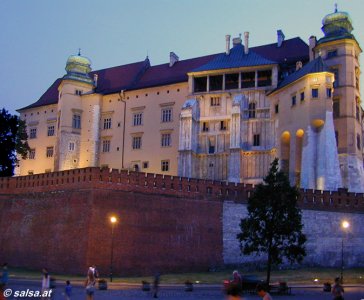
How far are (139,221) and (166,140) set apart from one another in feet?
77.0

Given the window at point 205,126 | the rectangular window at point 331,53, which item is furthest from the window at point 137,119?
the rectangular window at point 331,53

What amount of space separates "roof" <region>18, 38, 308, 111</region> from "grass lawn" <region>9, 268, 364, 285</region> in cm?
2318

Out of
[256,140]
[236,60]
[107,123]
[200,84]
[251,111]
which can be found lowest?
[256,140]

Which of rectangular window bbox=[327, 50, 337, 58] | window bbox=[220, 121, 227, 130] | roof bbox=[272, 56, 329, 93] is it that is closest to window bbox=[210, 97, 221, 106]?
window bbox=[220, 121, 227, 130]

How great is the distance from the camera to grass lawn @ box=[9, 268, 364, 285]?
111ft

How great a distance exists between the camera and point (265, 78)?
56375 millimetres

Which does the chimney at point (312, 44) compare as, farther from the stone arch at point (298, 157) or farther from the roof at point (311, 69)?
the stone arch at point (298, 157)

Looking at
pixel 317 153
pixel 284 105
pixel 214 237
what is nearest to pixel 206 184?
pixel 214 237

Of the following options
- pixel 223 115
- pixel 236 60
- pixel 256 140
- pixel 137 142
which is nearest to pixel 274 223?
pixel 256 140

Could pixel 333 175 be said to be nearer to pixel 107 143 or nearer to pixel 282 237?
pixel 282 237

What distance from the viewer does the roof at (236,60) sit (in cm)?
5588

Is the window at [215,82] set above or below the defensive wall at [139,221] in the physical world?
above

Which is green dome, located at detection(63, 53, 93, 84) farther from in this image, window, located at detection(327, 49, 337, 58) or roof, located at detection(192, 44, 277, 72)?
window, located at detection(327, 49, 337, 58)

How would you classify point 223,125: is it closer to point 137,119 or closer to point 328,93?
point 137,119
